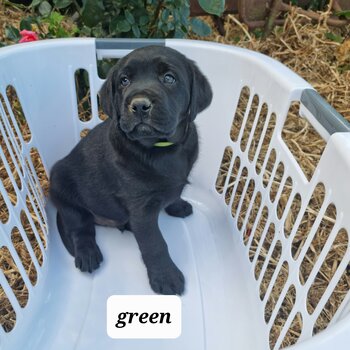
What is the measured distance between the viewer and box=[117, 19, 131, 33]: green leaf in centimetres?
146

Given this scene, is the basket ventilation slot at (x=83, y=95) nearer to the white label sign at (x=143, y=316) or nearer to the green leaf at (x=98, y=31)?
the green leaf at (x=98, y=31)

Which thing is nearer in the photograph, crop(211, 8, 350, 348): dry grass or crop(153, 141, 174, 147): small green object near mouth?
crop(153, 141, 174, 147): small green object near mouth

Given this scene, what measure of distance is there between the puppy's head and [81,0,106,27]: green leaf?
0.55 meters

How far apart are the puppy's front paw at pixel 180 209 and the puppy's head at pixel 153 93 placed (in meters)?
0.48

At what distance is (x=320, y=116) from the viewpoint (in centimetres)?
90

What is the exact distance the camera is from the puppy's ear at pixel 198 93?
40.2 inches

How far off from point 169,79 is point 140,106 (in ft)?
0.46

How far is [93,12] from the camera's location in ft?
4.85

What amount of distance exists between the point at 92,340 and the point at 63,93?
80 cm

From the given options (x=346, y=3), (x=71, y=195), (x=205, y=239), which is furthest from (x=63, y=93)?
(x=346, y=3)

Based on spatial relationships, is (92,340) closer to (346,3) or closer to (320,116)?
(320,116)

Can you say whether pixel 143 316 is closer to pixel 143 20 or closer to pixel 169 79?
pixel 169 79

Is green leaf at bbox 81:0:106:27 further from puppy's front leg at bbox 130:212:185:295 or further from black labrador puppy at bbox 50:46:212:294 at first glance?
puppy's front leg at bbox 130:212:185:295

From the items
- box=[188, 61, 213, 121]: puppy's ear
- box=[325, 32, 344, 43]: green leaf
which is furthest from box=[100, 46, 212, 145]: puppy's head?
box=[325, 32, 344, 43]: green leaf
